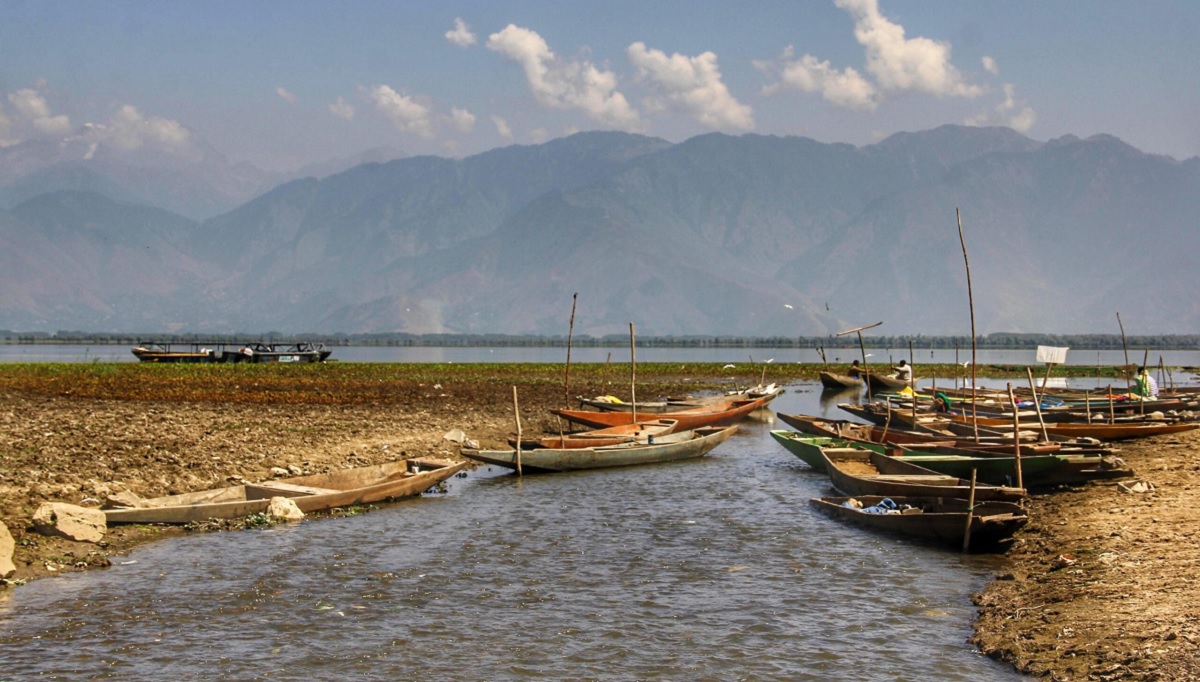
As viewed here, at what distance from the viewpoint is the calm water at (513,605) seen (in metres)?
11.8

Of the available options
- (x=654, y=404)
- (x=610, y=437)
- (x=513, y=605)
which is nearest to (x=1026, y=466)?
(x=610, y=437)

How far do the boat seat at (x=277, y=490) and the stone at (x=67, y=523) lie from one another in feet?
10.3

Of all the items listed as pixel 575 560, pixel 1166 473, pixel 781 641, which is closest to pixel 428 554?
pixel 575 560

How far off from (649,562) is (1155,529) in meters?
7.61

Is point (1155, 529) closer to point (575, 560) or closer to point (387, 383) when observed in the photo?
point (575, 560)

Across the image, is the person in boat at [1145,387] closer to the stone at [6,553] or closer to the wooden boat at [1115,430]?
the wooden boat at [1115,430]

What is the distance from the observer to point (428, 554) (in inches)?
679

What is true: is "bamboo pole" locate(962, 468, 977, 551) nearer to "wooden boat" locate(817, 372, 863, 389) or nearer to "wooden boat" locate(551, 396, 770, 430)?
"wooden boat" locate(551, 396, 770, 430)

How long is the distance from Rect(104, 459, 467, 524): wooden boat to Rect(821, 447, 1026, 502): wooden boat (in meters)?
8.37

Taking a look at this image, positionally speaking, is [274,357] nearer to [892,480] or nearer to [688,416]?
[688,416]

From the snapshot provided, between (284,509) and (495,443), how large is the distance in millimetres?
12625

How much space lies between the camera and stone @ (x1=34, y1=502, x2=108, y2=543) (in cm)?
1603

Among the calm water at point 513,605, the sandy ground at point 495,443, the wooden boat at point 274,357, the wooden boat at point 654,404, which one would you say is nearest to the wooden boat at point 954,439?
the sandy ground at point 495,443

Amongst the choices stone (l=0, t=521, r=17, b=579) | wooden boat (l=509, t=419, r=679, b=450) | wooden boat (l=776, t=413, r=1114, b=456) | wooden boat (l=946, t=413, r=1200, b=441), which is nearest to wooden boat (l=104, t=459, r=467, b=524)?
stone (l=0, t=521, r=17, b=579)
